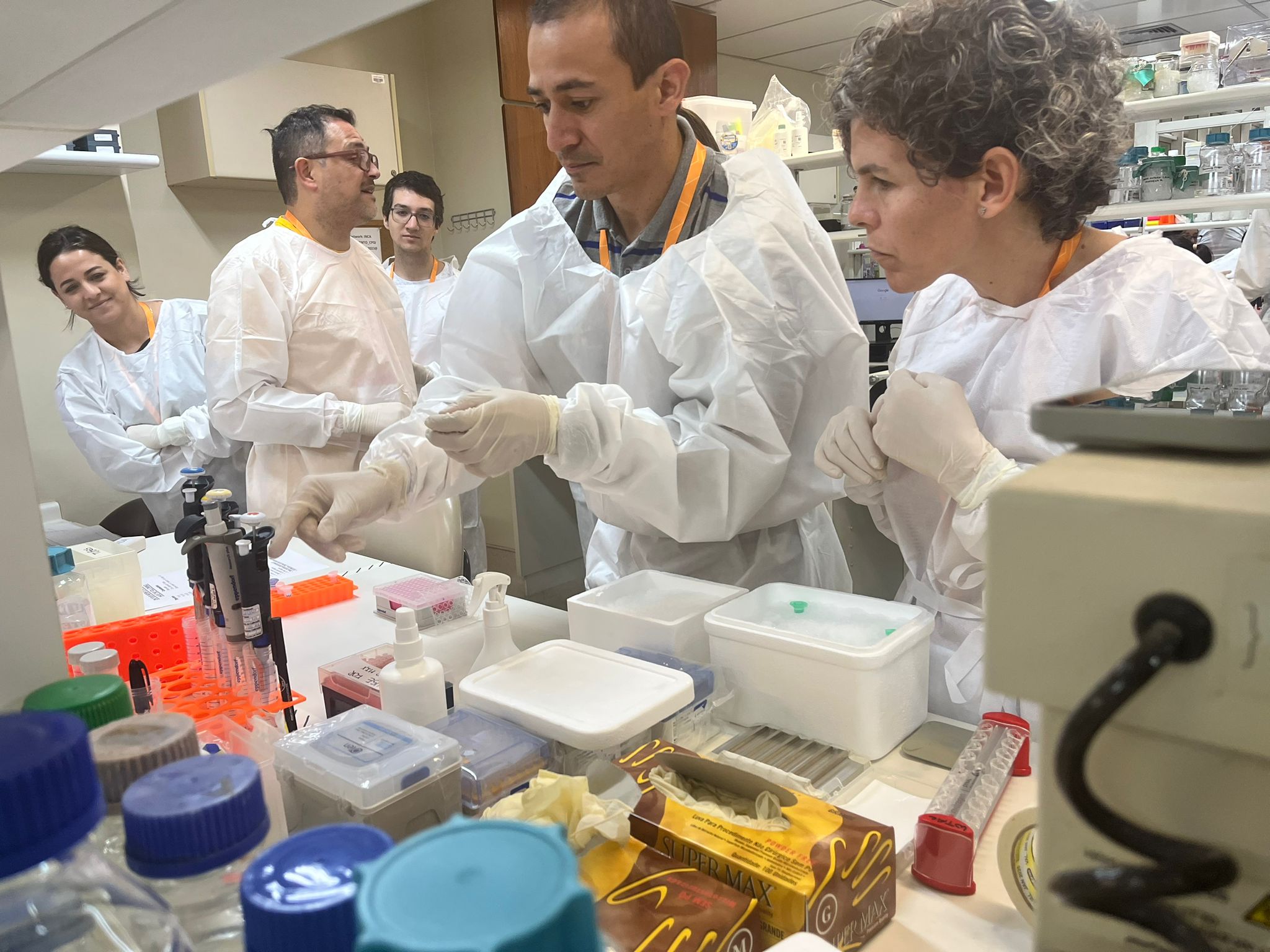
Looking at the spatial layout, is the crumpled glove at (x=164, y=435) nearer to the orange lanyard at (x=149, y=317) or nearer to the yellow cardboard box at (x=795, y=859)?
the orange lanyard at (x=149, y=317)

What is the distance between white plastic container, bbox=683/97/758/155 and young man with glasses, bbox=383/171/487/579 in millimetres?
1482

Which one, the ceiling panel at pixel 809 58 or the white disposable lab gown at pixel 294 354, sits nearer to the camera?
the white disposable lab gown at pixel 294 354

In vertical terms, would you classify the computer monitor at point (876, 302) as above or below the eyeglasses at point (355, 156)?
below

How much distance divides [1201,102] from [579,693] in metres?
2.14

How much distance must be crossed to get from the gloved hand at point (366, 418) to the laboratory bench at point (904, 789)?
98cm

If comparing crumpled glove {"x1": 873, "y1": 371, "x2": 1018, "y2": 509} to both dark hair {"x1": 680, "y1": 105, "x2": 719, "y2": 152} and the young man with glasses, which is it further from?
the young man with glasses

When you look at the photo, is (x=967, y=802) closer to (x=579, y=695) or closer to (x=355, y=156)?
(x=579, y=695)

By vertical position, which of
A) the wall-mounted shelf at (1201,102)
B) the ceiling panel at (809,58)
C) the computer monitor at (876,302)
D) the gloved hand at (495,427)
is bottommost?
the gloved hand at (495,427)

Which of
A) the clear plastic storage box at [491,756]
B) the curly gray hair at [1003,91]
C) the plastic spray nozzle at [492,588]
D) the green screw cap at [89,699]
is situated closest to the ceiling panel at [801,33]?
the curly gray hair at [1003,91]

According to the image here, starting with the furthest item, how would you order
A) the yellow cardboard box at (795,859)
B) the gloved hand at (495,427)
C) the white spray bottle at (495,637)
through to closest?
the gloved hand at (495,427) < the white spray bottle at (495,637) < the yellow cardboard box at (795,859)

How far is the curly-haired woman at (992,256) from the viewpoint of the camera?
1.10 meters

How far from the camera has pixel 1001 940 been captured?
67cm

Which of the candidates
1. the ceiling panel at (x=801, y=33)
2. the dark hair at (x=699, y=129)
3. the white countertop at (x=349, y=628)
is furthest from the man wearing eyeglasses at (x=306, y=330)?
the ceiling panel at (x=801, y=33)

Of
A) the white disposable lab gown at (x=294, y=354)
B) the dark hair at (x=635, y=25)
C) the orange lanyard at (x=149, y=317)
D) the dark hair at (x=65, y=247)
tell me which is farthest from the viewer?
the orange lanyard at (x=149, y=317)
